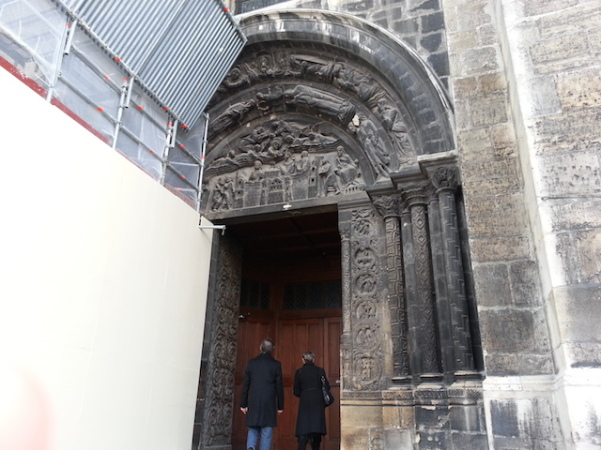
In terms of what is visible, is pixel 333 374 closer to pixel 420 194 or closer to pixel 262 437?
pixel 262 437

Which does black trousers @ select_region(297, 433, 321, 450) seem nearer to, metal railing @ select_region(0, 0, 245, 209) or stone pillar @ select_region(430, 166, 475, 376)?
stone pillar @ select_region(430, 166, 475, 376)

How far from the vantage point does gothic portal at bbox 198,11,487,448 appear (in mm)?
4234

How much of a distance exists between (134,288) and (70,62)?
184 centimetres

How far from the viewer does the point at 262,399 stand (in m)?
4.79

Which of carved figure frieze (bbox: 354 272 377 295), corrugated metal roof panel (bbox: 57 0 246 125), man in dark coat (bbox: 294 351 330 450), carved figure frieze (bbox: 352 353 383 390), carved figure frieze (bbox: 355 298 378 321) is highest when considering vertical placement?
corrugated metal roof panel (bbox: 57 0 246 125)

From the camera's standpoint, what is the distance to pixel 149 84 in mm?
4887

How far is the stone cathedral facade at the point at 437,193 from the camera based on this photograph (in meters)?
3.05

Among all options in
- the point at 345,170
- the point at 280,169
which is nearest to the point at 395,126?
the point at 345,170

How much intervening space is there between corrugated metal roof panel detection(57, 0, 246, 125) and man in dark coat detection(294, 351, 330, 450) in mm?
2979

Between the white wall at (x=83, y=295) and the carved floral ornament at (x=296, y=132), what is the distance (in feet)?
4.47

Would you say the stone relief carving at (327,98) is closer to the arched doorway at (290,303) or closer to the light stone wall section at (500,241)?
the light stone wall section at (500,241)

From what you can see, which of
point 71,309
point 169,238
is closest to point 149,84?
point 169,238

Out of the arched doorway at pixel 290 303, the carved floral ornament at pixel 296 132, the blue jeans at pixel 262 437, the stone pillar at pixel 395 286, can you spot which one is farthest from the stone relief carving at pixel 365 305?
the arched doorway at pixel 290 303

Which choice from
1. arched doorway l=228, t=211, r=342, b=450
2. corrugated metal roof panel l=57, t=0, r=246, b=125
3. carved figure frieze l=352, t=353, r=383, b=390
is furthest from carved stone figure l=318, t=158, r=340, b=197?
carved figure frieze l=352, t=353, r=383, b=390
